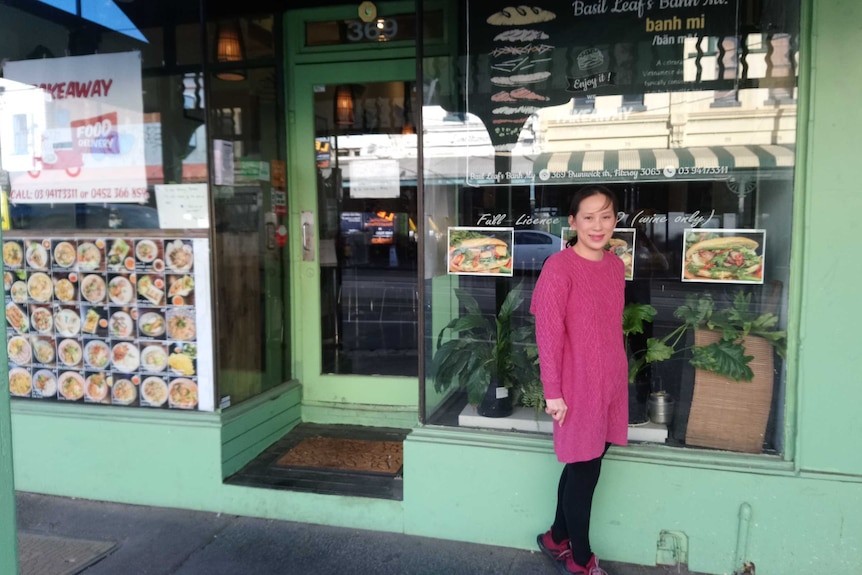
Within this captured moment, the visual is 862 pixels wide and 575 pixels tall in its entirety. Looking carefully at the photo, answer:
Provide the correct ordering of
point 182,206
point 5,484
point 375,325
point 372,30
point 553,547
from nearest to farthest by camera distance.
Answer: point 5,484
point 553,547
point 182,206
point 372,30
point 375,325

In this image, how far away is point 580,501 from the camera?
3.01 meters

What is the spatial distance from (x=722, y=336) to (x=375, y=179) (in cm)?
252

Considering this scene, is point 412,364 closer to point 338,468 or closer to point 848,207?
point 338,468

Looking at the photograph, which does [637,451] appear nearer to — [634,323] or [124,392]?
[634,323]

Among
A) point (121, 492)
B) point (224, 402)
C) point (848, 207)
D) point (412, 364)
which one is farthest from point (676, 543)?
point (121, 492)

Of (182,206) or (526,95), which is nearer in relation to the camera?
(526,95)

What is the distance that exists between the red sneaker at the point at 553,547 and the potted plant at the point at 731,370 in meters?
0.81

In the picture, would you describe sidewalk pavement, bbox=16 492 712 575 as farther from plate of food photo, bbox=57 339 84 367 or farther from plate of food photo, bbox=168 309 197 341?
plate of food photo, bbox=168 309 197 341

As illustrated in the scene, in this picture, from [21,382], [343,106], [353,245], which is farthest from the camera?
[353,245]

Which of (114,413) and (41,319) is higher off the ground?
(41,319)

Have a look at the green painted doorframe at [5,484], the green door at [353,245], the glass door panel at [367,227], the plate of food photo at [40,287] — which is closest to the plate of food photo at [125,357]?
the plate of food photo at [40,287]

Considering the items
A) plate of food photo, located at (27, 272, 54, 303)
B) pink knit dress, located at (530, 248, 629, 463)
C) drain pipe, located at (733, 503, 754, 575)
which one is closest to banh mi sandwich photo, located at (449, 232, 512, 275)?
pink knit dress, located at (530, 248, 629, 463)

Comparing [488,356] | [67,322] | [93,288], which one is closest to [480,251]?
[488,356]

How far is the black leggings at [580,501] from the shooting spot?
298 cm
